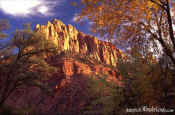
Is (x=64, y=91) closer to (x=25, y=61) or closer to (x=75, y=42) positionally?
(x=25, y=61)

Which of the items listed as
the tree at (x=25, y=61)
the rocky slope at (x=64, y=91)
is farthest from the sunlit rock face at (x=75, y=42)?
the tree at (x=25, y=61)

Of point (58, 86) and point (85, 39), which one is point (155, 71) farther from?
point (85, 39)

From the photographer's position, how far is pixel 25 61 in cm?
1430

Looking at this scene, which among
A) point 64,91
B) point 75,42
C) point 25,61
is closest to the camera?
point 25,61

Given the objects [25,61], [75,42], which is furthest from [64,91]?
[75,42]

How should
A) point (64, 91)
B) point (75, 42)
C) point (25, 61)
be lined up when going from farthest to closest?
1. point (75, 42)
2. point (64, 91)
3. point (25, 61)

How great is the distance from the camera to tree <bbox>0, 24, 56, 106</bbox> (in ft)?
45.8

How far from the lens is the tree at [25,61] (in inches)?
549

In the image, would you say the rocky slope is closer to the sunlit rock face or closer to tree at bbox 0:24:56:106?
tree at bbox 0:24:56:106

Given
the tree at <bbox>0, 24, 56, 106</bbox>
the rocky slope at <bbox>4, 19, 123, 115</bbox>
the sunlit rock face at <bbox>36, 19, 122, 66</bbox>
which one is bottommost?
the rocky slope at <bbox>4, 19, 123, 115</bbox>

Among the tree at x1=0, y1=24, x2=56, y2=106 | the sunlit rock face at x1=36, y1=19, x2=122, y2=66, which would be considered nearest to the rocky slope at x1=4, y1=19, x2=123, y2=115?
the tree at x1=0, y1=24, x2=56, y2=106

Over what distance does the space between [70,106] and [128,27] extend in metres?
28.4

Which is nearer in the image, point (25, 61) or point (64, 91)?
point (25, 61)

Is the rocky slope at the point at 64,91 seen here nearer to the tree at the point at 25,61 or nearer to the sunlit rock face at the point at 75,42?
the tree at the point at 25,61
